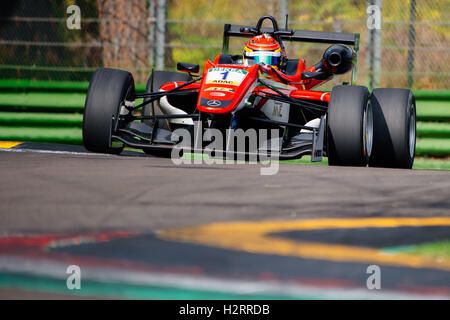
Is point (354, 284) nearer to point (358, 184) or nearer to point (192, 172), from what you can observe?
point (358, 184)

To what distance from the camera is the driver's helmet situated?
22.9 feet

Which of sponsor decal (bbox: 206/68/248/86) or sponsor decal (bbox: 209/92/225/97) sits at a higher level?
sponsor decal (bbox: 206/68/248/86)

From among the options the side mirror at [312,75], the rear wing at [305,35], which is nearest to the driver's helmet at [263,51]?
the rear wing at [305,35]

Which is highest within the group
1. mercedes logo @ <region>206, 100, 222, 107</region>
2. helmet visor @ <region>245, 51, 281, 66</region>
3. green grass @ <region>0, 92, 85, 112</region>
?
helmet visor @ <region>245, 51, 281, 66</region>

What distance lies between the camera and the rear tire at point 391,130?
6172mm

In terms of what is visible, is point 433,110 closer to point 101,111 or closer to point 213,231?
point 101,111

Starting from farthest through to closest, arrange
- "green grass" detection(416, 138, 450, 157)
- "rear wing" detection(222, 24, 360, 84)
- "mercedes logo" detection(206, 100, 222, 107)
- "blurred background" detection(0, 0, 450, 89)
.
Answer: "blurred background" detection(0, 0, 450, 89) < "green grass" detection(416, 138, 450, 157) < "rear wing" detection(222, 24, 360, 84) < "mercedes logo" detection(206, 100, 222, 107)

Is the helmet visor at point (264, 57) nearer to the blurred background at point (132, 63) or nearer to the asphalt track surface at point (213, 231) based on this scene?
the blurred background at point (132, 63)

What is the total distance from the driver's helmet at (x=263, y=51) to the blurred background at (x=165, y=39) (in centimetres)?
133

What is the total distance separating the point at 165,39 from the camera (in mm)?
11156

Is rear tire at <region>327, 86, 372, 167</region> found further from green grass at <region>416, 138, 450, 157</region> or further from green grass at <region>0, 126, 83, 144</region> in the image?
green grass at <region>0, 126, 83, 144</region>

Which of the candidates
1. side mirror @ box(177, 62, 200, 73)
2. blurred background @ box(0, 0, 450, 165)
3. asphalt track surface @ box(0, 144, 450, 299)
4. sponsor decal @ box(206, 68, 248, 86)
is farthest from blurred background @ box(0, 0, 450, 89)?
asphalt track surface @ box(0, 144, 450, 299)

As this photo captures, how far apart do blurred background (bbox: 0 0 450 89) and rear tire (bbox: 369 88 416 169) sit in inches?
81.5

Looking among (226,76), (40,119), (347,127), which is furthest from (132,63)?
(347,127)
